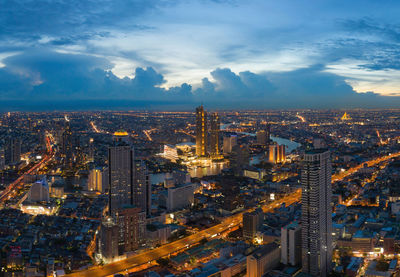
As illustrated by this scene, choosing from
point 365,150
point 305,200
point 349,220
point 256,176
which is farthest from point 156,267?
point 365,150

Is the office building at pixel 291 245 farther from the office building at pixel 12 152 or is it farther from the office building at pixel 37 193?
the office building at pixel 12 152

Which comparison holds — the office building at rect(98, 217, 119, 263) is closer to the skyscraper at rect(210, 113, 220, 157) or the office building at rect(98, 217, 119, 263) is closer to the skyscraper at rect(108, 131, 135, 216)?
the skyscraper at rect(108, 131, 135, 216)

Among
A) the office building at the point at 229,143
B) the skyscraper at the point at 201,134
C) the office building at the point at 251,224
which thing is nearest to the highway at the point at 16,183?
the skyscraper at the point at 201,134

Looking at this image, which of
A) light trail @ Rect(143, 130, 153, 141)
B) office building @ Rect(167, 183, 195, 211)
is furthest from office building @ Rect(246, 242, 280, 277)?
light trail @ Rect(143, 130, 153, 141)

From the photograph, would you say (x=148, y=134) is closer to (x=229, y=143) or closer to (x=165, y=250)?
(x=229, y=143)

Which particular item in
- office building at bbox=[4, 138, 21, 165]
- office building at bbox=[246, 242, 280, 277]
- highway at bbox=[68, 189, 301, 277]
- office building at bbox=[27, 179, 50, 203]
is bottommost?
highway at bbox=[68, 189, 301, 277]

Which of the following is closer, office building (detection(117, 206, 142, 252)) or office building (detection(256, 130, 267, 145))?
office building (detection(117, 206, 142, 252))
